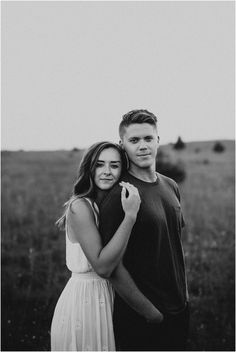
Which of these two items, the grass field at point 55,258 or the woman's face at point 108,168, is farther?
the grass field at point 55,258

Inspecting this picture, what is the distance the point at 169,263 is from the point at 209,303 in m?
4.06

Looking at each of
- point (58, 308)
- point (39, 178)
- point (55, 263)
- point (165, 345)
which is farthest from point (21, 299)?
point (39, 178)

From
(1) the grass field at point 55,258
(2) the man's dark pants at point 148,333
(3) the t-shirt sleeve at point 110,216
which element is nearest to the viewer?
(3) the t-shirt sleeve at point 110,216

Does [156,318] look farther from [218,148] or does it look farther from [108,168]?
Answer: [218,148]

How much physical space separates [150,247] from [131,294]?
0.37 m

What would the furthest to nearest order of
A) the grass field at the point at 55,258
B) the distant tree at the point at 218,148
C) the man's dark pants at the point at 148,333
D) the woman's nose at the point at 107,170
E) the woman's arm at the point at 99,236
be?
the distant tree at the point at 218,148
the grass field at the point at 55,258
the woman's nose at the point at 107,170
the man's dark pants at the point at 148,333
the woman's arm at the point at 99,236

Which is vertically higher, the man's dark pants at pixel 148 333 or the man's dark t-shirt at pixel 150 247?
the man's dark t-shirt at pixel 150 247

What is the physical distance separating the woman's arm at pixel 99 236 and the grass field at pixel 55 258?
2.74 metres

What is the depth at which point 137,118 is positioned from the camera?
10.2ft

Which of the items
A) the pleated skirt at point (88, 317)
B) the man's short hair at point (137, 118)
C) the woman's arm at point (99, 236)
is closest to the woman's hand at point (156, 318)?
the pleated skirt at point (88, 317)

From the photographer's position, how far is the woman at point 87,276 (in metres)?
3.03

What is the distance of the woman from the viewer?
9.95 ft

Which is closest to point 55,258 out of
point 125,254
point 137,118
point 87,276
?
point 87,276

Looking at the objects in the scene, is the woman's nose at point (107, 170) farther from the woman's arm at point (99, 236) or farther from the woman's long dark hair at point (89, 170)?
the woman's arm at point (99, 236)
